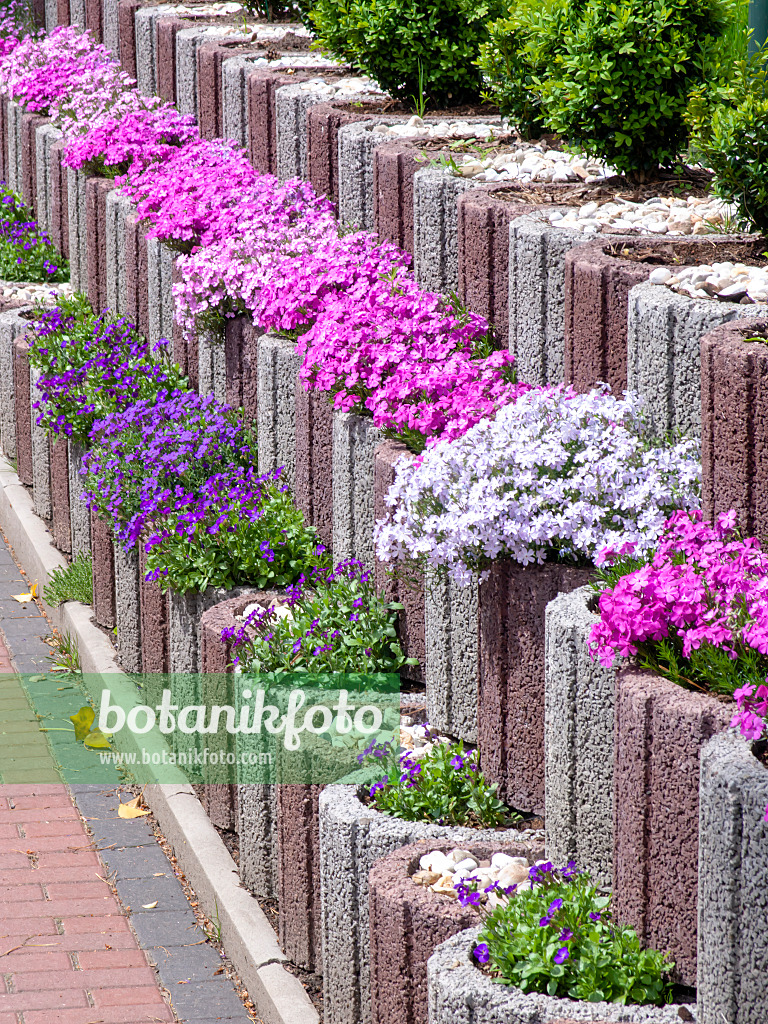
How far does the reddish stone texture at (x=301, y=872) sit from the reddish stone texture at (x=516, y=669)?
2.00 ft

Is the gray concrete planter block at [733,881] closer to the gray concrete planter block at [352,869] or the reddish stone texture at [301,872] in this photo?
the gray concrete planter block at [352,869]

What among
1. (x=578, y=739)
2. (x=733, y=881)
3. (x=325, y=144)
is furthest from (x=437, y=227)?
(x=733, y=881)

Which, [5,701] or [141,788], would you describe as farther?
[5,701]

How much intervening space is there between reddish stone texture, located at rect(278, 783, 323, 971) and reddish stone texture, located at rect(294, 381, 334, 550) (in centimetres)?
128

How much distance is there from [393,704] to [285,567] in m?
0.96

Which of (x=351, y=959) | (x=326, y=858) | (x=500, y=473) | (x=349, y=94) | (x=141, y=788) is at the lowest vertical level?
(x=141, y=788)

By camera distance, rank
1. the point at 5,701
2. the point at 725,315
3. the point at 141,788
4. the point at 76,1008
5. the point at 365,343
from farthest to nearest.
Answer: the point at 5,701, the point at 141,788, the point at 365,343, the point at 76,1008, the point at 725,315

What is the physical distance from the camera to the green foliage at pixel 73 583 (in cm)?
672

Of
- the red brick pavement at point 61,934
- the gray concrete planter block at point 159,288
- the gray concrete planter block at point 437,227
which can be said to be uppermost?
the gray concrete planter block at point 437,227

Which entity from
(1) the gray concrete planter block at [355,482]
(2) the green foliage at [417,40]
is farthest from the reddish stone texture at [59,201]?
(1) the gray concrete planter block at [355,482]

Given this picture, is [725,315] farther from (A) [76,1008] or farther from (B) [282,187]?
(B) [282,187]

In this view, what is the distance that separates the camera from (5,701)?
6.12 m

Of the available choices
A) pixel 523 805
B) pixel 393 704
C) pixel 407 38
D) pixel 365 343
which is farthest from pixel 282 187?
pixel 523 805

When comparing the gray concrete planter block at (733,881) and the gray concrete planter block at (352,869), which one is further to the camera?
the gray concrete planter block at (352,869)
